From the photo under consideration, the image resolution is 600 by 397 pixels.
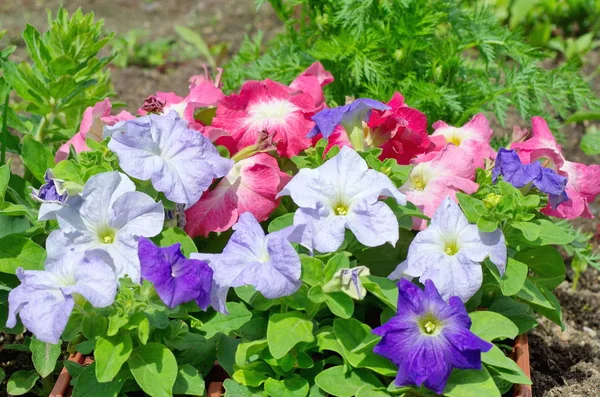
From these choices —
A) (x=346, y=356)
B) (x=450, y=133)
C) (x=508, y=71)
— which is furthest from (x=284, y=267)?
(x=508, y=71)

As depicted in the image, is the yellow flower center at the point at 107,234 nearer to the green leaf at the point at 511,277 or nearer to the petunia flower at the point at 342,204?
the petunia flower at the point at 342,204

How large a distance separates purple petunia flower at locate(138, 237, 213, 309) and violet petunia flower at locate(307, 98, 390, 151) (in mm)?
445

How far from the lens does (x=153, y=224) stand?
1.66 m

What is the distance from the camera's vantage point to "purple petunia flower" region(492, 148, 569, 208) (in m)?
1.73

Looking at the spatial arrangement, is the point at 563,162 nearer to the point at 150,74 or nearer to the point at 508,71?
the point at 508,71

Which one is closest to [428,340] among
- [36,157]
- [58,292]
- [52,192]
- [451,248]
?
[451,248]

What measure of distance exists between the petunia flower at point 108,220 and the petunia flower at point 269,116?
1.27 feet

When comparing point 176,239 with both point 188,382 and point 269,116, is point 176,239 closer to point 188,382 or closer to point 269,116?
point 188,382

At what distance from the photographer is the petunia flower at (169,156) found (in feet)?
5.53

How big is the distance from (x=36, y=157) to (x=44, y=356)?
1.87 feet

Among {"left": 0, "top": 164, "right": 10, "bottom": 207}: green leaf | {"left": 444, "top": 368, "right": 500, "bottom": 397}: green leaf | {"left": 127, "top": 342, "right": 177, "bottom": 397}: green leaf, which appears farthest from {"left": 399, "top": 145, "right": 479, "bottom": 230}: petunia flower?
{"left": 0, "top": 164, "right": 10, "bottom": 207}: green leaf

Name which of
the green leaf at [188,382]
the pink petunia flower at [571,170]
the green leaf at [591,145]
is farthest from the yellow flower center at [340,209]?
the green leaf at [591,145]

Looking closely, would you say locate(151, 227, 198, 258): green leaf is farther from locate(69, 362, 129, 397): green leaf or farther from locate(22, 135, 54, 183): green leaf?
locate(22, 135, 54, 183): green leaf

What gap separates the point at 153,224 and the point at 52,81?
30.6 inches
